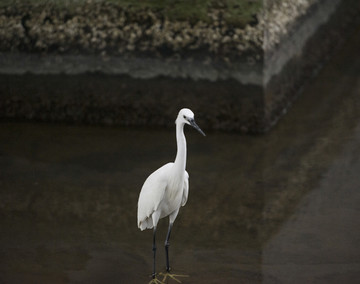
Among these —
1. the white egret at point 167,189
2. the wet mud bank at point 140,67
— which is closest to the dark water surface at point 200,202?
the wet mud bank at point 140,67

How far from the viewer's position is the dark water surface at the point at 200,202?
6.12 m

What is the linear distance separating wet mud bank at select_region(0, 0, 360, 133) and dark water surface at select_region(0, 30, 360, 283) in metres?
0.23

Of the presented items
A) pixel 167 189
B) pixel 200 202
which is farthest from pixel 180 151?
pixel 200 202

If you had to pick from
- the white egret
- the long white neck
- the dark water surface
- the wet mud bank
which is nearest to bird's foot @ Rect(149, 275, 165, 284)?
the white egret

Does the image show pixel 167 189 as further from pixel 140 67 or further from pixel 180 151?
pixel 140 67

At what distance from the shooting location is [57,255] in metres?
6.34

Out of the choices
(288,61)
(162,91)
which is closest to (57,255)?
(162,91)

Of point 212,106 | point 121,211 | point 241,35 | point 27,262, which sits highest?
point 241,35

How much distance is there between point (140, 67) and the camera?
28.5ft

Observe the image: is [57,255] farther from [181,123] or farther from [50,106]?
[50,106]

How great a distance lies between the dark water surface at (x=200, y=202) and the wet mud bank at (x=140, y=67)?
23 centimetres

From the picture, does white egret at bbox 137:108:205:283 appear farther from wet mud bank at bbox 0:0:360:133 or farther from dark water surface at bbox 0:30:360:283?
wet mud bank at bbox 0:0:360:133

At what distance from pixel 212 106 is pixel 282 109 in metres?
1.05

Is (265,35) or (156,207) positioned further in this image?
(265,35)
